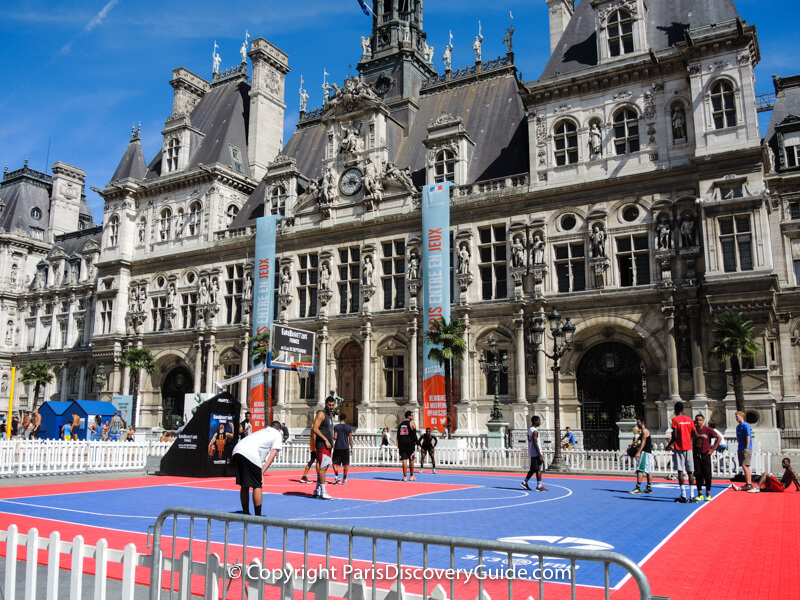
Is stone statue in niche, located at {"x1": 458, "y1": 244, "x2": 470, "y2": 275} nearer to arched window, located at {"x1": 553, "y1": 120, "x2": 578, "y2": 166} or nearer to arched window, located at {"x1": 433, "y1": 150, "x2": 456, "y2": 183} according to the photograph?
arched window, located at {"x1": 433, "y1": 150, "x2": 456, "y2": 183}

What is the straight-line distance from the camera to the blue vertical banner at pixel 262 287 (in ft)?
129

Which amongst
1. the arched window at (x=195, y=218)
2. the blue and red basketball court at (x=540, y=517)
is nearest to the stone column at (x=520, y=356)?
the blue and red basketball court at (x=540, y=517)

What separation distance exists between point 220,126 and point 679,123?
111 ft

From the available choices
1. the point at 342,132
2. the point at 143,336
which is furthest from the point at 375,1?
the point at 143,336

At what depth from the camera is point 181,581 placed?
4988 mm

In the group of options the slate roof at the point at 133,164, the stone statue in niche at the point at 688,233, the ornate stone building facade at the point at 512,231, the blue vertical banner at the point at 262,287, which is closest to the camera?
the ornate stone building facade at the point at 512,231

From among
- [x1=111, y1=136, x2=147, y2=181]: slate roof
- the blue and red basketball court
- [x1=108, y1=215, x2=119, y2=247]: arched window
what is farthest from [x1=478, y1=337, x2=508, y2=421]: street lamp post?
[x1=111, y1=136, x2=147, y2=181]: slate roof

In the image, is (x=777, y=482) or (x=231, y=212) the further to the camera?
(x=231, y=212)

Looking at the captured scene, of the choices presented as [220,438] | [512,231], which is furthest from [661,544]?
[512,231]

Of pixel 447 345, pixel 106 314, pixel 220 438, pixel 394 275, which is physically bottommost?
pixel 220 438

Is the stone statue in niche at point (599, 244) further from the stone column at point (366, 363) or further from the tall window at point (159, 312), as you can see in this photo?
the tall window at point (159, 312)

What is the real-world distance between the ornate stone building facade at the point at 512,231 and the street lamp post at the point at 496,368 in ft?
2.43

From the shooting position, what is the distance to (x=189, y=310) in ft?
149

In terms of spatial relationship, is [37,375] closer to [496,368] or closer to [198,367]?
[198,367]
